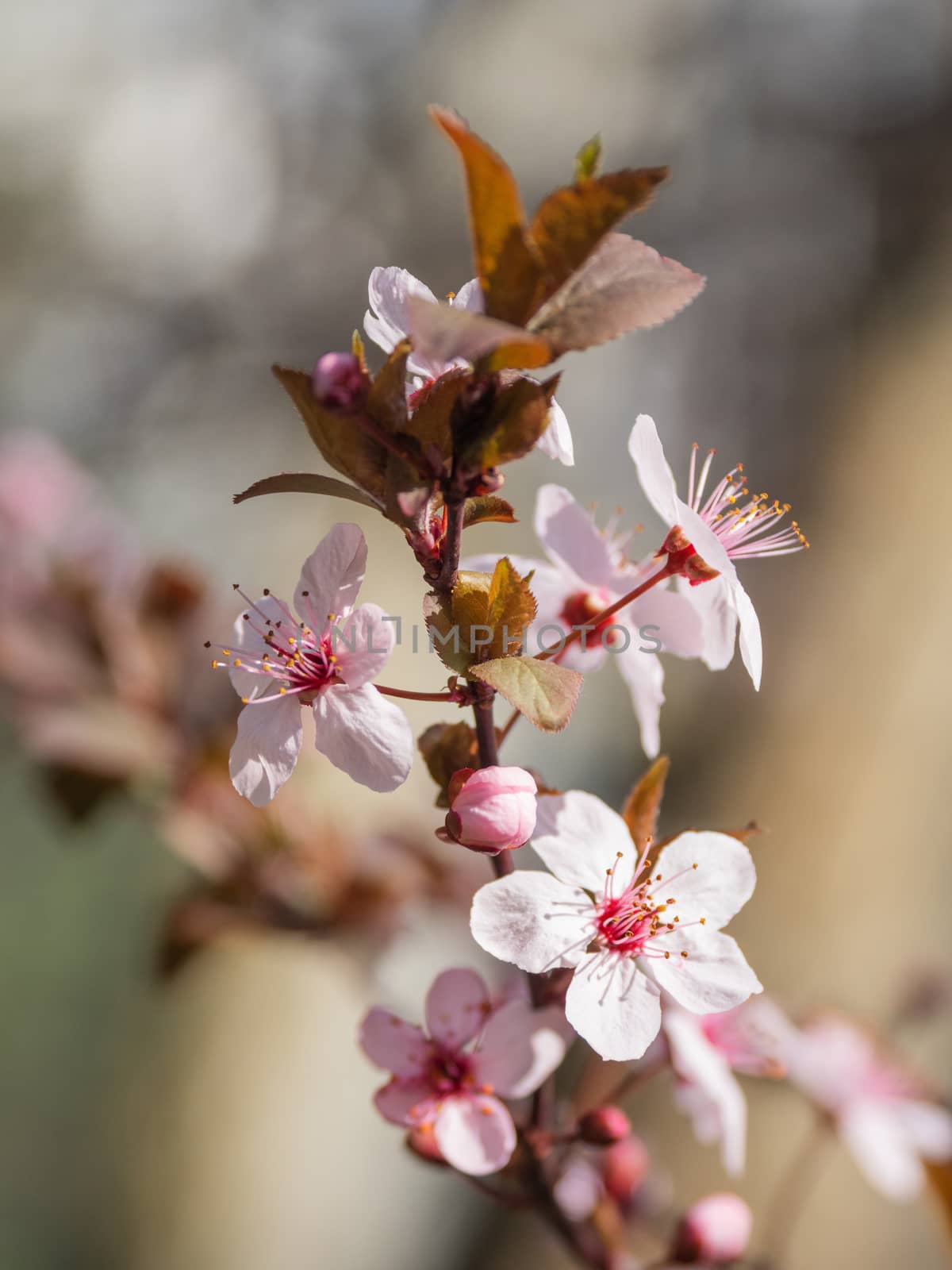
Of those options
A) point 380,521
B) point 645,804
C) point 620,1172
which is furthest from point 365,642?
point 380,521

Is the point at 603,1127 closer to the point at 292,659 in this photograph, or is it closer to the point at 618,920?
the point at 618,920

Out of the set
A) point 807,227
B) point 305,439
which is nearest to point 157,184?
point 305,439

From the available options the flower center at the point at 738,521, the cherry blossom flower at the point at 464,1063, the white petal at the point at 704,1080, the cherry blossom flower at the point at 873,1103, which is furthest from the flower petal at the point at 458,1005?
the cherry blossom flower at the point at 873,1103

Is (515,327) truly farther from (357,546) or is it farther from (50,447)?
(50,447)

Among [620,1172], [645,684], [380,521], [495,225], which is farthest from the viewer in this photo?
[380,521]

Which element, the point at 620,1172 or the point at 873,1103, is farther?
the point at 873,1103

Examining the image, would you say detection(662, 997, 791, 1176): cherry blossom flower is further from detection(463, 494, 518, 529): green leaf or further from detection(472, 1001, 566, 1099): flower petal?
detection(463, 494, 518, 529): green leaf

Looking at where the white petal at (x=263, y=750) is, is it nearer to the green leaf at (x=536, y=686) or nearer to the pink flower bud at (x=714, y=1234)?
the green leaf at (x=536, y=686)
